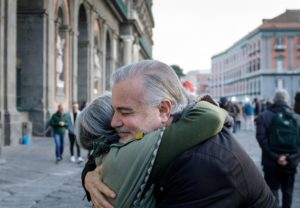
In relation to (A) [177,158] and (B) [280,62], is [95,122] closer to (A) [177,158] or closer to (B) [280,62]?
(A) [177,158]

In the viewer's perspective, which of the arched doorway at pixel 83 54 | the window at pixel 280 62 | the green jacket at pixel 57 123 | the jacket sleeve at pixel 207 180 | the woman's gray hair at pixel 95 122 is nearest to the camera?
the jacket sleeve at pixel 207 180

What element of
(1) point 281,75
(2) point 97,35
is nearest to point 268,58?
(1) point 281,75

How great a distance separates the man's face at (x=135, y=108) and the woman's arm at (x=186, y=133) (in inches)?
3.9

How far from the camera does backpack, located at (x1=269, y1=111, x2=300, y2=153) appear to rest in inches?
217

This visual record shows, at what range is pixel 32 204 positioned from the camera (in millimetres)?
6898

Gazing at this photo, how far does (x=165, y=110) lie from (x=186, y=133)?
0.17m

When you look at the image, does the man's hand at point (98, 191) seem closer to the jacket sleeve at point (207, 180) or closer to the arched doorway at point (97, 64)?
the jacket sleeve at point (207, 180)

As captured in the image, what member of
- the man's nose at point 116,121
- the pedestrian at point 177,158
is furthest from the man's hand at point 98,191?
the man's nose at point 116,121

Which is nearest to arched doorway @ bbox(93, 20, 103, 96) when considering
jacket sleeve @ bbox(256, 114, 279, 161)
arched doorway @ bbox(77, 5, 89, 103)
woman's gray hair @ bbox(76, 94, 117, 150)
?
arched doorway @ bbox(77, 5, 89, 103)

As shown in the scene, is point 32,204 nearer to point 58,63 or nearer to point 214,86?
point 58,63

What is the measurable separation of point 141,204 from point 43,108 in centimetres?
1720

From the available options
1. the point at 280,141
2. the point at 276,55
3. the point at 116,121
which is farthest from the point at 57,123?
the point at 276,55

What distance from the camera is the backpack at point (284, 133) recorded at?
552 cm

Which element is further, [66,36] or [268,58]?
[268,58]
